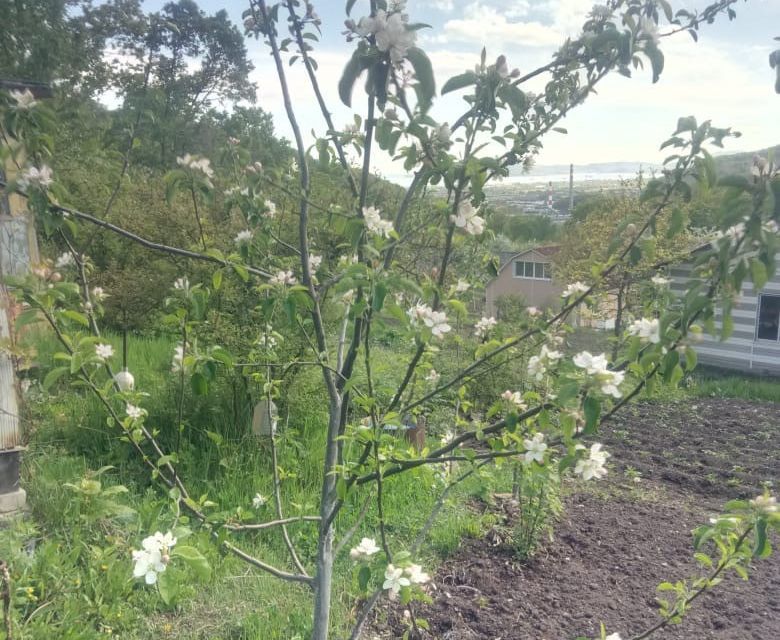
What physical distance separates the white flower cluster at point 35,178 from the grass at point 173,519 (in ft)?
3.13

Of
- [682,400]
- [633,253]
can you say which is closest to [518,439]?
[633,253]

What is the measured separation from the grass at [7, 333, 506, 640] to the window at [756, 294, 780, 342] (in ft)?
31.1

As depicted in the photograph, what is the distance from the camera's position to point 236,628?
2.42m

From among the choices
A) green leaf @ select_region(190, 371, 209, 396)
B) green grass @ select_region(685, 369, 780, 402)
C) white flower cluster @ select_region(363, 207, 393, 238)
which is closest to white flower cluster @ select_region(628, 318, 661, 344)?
white flower cluster @ select_region(363, 207, 393, 238)

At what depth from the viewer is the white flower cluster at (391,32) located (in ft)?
3.79

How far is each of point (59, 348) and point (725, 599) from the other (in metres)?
4.83

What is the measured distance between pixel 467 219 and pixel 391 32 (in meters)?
0.46

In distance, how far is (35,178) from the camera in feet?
4.97

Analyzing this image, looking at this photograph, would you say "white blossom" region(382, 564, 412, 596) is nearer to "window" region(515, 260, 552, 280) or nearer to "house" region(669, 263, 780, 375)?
"house" region(669, 263, 780, 375)

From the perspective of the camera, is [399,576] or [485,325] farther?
[485,325]

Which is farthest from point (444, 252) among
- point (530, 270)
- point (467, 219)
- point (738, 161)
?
point (530, 270)

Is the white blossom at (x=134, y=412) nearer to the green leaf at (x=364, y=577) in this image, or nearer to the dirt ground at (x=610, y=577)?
the green leaf at (x=364, y=577)

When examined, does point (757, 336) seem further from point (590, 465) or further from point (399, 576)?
point (399, 576)

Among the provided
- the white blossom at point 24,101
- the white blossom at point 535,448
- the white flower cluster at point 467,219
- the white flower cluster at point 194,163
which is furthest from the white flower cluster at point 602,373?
the white blossom at point 24,101
